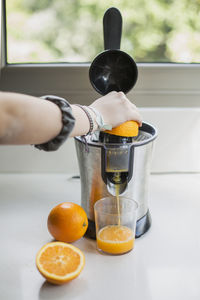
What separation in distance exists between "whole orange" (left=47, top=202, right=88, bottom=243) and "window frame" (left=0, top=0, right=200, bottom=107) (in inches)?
21.5

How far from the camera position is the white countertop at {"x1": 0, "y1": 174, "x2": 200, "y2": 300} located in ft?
2.31

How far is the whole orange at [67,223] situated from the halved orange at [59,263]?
6cm

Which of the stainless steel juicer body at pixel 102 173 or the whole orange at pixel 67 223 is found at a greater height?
the stainless steel juicer body at pixel 102 173

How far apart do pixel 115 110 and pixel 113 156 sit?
100 mm

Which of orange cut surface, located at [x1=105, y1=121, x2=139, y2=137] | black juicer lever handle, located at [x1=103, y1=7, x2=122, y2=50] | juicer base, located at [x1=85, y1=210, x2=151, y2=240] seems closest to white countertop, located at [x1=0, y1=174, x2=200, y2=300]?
juicer base, located at [x1=85, y1=210, x2=151, y2=240]

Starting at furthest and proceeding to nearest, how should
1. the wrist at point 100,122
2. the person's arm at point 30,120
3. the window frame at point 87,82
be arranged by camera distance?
the window frame at point 87,82 → the wrist at point 100,122 → the person's arm at point 30,120

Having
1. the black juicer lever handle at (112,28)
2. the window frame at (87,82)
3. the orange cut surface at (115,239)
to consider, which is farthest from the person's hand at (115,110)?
the window frame at (87,82)

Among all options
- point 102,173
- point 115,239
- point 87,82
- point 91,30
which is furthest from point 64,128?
point 91,30

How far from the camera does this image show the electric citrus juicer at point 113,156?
2.64 feet

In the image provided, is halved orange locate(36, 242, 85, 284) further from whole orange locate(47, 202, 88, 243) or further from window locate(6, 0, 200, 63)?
window locate(6, 0, 200, 63)

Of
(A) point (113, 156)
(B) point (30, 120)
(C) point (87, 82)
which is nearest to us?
(B) point (30, 120)

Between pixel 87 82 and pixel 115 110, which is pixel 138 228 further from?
pixel 87 82

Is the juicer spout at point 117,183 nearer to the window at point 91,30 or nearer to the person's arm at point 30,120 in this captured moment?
the person's arm at point 30,120

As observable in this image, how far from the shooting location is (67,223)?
0.82m
